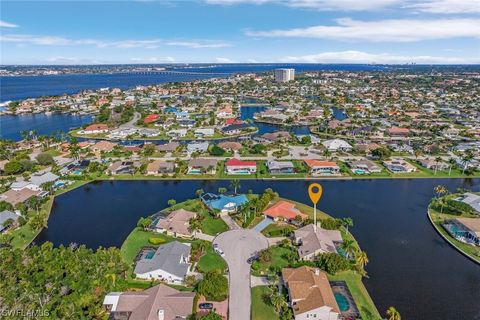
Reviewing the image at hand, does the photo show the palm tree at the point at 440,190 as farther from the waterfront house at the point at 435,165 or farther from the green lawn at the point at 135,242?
the green lawn at the point at 135,242

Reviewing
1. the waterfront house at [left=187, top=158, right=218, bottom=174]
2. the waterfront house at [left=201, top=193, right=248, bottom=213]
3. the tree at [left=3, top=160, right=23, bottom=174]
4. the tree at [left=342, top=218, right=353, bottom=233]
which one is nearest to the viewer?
the tree at [left=342, top=218, right=353, bottom=233]

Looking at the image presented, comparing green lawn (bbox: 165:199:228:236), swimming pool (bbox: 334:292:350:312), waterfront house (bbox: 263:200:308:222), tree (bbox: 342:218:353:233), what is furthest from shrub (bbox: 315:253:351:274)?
green lawn (bbox: 165:199:228:236)

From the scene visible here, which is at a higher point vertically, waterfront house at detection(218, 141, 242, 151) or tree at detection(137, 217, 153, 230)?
waterfront house at detection(218, 141, 242, 151)

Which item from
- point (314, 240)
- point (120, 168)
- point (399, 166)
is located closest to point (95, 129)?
point (120, 168)

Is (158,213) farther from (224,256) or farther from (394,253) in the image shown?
A: (394,253)

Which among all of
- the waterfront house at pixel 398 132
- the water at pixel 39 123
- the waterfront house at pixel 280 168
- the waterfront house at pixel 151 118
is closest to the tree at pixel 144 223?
the waterfront house at pixel 280 168

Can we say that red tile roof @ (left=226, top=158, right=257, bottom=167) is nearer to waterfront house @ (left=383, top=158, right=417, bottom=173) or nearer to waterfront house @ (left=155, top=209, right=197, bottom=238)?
waterfront house @ (left=155, top=209, right=197, bottom=238)

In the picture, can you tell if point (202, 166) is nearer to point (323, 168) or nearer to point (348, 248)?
point (323, 168)
